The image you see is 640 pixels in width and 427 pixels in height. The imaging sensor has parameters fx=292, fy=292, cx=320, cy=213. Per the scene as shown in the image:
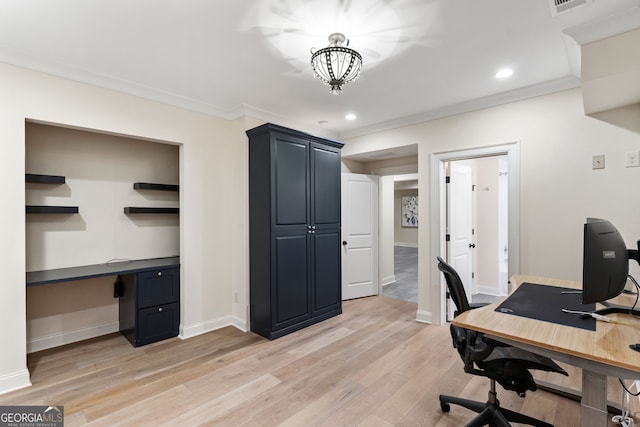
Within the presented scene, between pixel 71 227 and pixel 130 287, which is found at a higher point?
pixel 71 227

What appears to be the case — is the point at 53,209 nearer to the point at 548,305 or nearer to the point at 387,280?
the point at 548,305

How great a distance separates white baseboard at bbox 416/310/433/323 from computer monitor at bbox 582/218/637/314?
224 cm

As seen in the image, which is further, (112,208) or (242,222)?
(242,222)

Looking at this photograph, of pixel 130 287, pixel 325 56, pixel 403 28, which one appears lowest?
pixel 130 287

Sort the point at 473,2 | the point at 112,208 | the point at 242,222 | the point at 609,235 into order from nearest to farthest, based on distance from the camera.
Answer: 1. the point at 609,235
2. the point at 473,2
3. the point at 112,208
4. the point at 242,222

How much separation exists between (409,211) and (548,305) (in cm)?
958

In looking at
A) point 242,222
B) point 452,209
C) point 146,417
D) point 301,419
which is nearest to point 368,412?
point 301,419

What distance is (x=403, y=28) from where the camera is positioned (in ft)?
6.61

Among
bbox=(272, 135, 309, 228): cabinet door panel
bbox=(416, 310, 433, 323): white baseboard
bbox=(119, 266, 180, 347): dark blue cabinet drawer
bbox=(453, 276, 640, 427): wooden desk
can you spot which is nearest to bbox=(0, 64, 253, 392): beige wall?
bbox=(119, 266, 180, 347): dark blue cabinet drawer

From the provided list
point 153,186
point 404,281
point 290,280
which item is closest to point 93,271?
point 153,186

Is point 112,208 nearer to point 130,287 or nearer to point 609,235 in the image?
point 130,287

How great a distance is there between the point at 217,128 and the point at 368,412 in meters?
3.31

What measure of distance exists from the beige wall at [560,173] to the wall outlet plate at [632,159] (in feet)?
0.09

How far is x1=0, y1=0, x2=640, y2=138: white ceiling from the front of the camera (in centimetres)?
183
